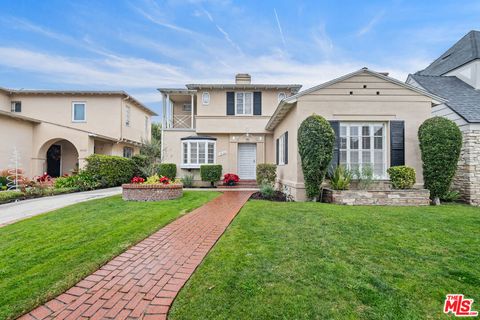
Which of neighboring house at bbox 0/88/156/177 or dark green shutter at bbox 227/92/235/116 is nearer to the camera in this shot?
dark green shutter at bbox 227/92/235/116

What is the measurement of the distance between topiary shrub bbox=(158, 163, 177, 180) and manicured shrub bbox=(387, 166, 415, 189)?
10738mm

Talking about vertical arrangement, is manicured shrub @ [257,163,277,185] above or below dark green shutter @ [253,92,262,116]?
below

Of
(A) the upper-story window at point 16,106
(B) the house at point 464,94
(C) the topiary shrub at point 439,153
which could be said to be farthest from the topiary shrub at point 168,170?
(B) the house at point 464,94

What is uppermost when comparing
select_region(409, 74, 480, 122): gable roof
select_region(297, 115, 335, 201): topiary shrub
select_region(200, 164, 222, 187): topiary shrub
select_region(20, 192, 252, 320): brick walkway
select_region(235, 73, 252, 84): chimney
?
select_region(235, 73, 252, 84): chimney

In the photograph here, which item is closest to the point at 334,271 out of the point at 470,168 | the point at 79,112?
the point at 470,168

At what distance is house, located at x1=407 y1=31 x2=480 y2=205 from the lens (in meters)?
8.29

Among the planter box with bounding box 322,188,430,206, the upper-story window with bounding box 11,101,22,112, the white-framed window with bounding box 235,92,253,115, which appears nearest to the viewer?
the planter box with bounding box 322,188,430,206

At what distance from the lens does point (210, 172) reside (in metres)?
13.4

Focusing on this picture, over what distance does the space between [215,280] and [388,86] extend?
889cm

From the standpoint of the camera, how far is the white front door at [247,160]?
14.5 m

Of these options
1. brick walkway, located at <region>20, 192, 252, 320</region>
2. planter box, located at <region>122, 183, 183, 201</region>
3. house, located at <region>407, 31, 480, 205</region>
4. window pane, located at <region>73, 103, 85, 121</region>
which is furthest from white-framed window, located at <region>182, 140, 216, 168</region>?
house, located at <region>407, 31, 480, 205</region>

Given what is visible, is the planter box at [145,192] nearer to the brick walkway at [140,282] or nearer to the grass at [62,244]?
the grass at [62,244]

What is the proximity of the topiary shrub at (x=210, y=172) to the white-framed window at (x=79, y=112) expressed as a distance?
10.3 meters

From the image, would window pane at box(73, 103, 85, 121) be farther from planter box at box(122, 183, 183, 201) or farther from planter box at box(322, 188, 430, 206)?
planter box at box(322, 188, 430, 206)
